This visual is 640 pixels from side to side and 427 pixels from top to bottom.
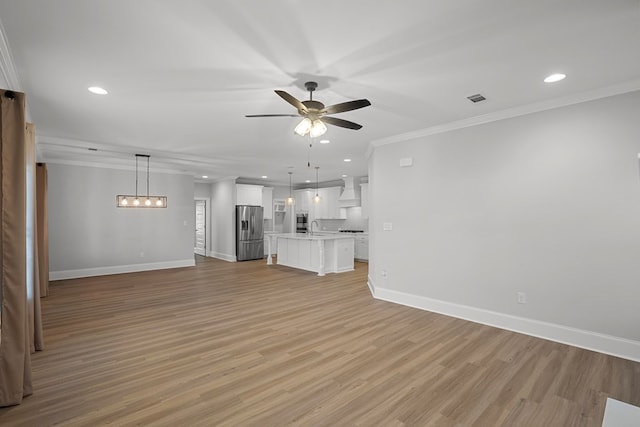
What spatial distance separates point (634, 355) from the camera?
3020 mm

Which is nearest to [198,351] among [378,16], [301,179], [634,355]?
[378,16]

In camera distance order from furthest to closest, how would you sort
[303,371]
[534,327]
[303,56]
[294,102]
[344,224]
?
[344,224], [534,327], [303,371], [294,102], [303,56]

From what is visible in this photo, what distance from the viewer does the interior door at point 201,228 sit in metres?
11.2

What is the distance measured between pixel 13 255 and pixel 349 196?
8.37 m

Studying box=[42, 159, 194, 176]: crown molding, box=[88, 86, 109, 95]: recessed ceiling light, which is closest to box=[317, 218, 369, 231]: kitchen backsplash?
box=[42, 159, 194, 176]: crown molding

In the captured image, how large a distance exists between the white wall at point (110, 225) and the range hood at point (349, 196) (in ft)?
15.7

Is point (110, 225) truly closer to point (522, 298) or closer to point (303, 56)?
point (303, 56)

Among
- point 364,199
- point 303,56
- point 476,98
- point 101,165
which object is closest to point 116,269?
point 101,165

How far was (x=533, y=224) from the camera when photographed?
367 centimetres

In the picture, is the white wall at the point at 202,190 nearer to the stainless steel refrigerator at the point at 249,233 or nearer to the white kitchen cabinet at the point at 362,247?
the stainless steel refrigerator at the point at 249,233

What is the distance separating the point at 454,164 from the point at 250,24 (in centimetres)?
341

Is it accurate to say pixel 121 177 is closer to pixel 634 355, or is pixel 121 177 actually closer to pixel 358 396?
pixel 358 396

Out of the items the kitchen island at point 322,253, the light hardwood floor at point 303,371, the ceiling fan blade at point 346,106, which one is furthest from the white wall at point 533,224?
the kitchen island at point 322,253

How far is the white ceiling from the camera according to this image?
6.49 ft
